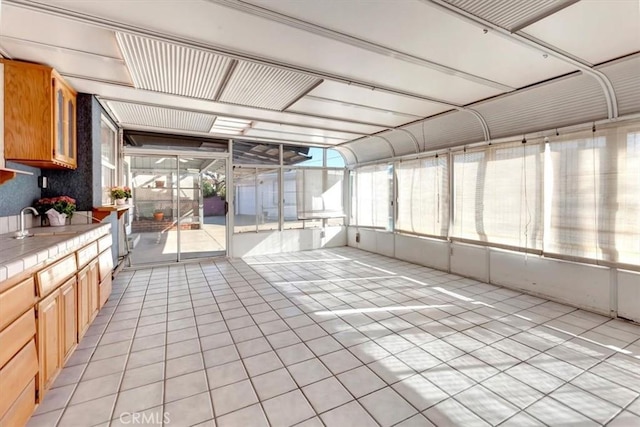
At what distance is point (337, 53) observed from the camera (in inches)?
105

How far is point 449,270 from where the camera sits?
5133 mm

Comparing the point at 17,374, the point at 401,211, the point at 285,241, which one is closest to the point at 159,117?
the point at 285,241

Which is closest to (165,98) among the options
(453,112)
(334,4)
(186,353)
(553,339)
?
(334,4)

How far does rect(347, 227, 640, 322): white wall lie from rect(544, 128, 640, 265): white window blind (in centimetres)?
21

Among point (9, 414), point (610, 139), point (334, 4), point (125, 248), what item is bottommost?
point (9, 414)

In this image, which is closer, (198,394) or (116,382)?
(198,394)

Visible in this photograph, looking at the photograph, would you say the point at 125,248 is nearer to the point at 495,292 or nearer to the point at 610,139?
the point at 495,292

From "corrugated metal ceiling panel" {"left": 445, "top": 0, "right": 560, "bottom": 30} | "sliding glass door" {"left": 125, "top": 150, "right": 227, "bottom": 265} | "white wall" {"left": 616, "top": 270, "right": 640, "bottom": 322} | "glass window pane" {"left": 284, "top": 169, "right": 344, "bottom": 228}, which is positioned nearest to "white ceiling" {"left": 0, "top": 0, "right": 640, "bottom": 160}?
"corrugated metal ceiling panel" {"left": 445, "top": 0, "right": 560, "bottom": 30}

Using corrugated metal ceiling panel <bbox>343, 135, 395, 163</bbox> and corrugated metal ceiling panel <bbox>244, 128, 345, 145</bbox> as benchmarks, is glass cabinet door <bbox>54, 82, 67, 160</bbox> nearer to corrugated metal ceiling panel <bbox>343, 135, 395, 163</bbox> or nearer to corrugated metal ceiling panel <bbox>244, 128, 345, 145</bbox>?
corrugated metal ceiling panel <bbox>244, 128, 345, 145</bbox>

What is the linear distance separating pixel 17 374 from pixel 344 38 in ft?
10.2

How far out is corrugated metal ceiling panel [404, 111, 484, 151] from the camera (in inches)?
179

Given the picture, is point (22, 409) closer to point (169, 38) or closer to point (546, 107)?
point (169, 38)

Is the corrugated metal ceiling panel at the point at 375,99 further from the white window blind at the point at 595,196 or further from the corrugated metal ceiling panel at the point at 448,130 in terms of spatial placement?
the white window blind at the point at 595,196

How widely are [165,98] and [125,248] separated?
3.07 metres
